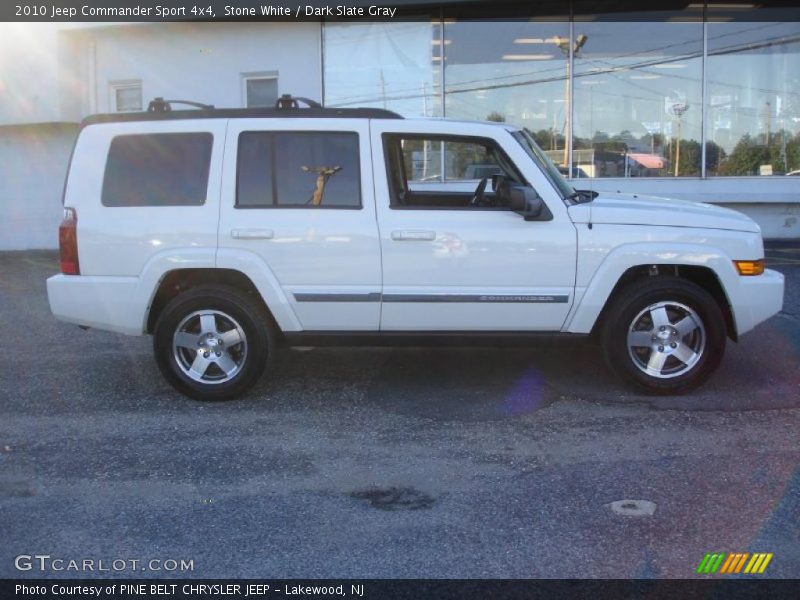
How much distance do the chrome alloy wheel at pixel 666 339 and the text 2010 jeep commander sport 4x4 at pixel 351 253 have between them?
0.01 meters

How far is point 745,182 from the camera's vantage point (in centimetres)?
1349

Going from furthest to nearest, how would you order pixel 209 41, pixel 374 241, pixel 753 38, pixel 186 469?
pixel 209 41
pixel 753 38
pixel 374 241
pixel 186 469

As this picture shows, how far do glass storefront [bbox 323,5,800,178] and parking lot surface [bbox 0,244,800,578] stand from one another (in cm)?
709

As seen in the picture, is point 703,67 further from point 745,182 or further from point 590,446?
point 590,446

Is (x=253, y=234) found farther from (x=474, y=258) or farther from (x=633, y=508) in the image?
(x=633, y=508)

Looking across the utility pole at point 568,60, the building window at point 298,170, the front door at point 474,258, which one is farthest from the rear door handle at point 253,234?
the utility pole at point 568,60

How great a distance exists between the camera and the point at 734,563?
3631 millimetres

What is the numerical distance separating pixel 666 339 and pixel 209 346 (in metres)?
3.17

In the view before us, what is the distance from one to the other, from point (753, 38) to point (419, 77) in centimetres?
529

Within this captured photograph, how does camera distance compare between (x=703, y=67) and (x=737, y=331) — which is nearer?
(x=737, y=331)

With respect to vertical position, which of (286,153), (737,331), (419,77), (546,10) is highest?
(546,10)

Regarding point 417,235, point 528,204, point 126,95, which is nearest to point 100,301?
point 417,235

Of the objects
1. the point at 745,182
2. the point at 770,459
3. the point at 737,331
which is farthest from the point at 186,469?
the point at 745,182
